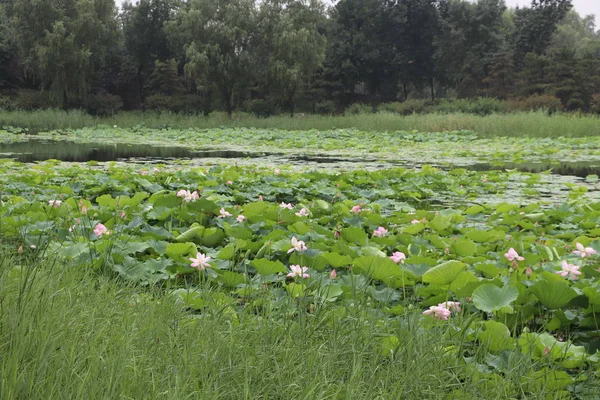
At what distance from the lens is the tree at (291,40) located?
25.0m

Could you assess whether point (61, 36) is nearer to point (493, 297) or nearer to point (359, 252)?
point (359, 252)

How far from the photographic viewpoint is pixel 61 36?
2353 centimetres

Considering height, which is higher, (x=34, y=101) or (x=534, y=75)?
(x=534, y=75)

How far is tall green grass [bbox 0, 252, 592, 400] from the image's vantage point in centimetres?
140

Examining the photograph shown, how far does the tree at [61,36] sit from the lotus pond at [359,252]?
788 inches

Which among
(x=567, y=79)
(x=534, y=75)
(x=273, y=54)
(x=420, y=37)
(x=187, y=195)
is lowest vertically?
(x=187, y=195)

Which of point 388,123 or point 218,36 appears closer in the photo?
point 388,123

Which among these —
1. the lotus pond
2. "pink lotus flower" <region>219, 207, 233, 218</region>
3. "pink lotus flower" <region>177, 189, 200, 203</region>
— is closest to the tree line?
the lotus pond

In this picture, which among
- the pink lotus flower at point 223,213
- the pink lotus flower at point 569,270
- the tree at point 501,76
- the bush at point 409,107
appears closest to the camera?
the pink lotus flower at point 569,270

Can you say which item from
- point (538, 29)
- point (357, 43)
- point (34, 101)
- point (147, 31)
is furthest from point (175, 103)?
point (538, 29)

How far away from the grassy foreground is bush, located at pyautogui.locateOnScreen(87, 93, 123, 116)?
4.34 metres

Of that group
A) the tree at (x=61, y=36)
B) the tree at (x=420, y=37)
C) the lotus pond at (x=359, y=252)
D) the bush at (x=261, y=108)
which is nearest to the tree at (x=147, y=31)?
the bush at (x=261, y=108)

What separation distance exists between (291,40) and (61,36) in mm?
9304

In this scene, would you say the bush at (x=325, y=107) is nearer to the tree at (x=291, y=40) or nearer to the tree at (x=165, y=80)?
the tree at (x=165, y=80)
